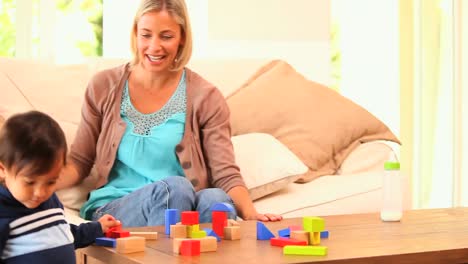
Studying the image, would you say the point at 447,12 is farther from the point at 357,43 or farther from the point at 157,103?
the point at 157,103

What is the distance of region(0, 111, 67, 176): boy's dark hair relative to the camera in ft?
4.71

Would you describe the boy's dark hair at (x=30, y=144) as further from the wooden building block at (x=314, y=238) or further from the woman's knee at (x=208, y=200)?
the woman's knee at (x=208, y=200)

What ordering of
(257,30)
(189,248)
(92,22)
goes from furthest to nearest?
1. (92,22)
2. (257,30)
3. (189,248)

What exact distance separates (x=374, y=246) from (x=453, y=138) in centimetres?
371

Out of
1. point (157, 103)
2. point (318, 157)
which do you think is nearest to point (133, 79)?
point (157, 103)

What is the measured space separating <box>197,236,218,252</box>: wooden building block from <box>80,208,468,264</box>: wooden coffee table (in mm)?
17

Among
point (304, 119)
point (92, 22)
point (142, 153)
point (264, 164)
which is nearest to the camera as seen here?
point (142, 153)

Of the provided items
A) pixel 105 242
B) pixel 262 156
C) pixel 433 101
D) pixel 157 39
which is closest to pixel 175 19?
pixel 157 39

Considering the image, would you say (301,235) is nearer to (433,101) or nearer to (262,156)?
(262,156)

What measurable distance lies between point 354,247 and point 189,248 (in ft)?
1.15

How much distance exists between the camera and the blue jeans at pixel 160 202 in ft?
7.19

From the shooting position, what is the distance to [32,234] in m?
1.49

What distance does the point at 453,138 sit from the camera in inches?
207

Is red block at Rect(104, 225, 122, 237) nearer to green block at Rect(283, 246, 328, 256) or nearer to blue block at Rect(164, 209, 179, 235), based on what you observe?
blue block at Rect(164, 209, 179, 235)
